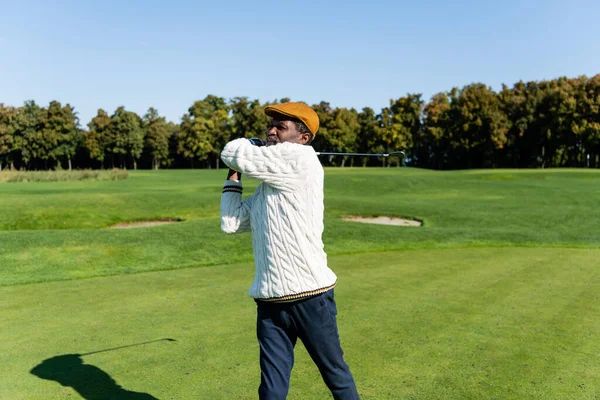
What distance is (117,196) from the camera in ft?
71.6

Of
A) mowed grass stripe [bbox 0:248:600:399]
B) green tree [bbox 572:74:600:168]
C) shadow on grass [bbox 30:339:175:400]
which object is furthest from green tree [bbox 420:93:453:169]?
shadow on grass [bbox 30:339:175:400]

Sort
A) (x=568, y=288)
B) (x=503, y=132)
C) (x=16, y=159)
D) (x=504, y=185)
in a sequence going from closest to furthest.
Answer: (x=568, y=288) → (x=504, y=185) → (x=503, y=132) → (x=16, y=159)

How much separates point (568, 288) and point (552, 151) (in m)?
72.9

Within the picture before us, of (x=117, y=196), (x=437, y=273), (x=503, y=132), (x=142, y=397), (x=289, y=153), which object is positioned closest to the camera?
(x=289, y=153)

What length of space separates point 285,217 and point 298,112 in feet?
2.03

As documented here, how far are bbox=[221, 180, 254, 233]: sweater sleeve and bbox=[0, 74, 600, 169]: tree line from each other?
234ft

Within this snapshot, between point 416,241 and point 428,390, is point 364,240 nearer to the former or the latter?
point 416,241

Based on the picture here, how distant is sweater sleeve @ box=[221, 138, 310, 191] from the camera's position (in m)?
3.05

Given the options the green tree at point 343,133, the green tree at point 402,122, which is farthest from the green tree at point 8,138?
the green tree at point 402,122

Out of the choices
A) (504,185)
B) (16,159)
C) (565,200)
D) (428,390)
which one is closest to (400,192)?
(504,185)

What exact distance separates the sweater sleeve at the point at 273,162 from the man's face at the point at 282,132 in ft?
0.43

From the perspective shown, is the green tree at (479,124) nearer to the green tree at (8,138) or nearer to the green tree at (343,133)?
the green tree at (343,133)

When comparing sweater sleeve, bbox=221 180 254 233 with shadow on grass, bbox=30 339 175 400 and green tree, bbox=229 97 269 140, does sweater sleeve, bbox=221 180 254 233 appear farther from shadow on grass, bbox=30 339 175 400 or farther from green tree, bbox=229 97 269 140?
green tree, bbox=229 97 269 140

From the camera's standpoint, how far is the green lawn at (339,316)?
4.37 m
